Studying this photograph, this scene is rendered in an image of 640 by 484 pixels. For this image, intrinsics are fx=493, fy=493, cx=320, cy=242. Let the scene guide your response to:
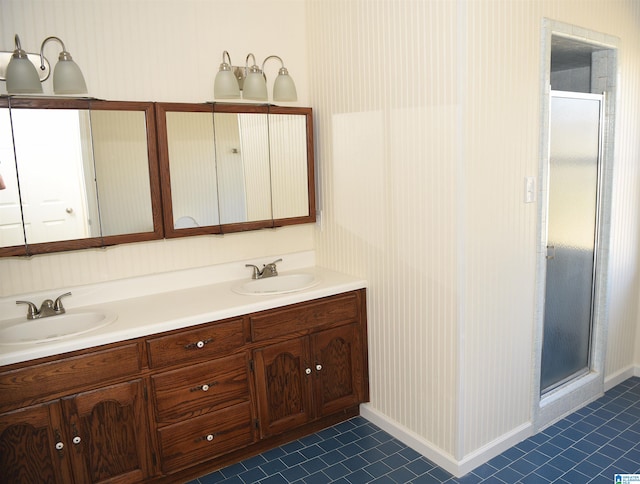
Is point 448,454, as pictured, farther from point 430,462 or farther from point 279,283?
point 279,283

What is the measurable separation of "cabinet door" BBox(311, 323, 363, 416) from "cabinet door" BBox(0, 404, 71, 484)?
1253 mm

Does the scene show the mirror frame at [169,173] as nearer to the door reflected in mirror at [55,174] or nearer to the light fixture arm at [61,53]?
the door reflected in mirror at [55,174]

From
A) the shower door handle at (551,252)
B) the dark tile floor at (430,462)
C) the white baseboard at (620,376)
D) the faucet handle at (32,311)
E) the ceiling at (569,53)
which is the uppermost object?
the ceiling at (569,53)

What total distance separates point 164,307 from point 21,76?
1.19 metres

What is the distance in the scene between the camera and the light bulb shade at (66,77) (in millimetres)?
2193

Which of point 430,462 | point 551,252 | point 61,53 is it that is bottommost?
point 430,462

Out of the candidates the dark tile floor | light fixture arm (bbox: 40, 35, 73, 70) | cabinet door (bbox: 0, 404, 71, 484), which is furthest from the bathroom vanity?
light fixture arm (bbox: 40, 35, 73, 70)

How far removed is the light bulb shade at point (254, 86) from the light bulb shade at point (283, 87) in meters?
0.11

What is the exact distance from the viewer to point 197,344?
231 centimetres

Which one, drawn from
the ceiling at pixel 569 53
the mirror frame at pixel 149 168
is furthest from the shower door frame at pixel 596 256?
the mirror frame at pixel 149 168

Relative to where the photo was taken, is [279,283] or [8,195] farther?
[279,283]

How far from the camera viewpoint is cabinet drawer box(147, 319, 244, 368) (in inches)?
87.4

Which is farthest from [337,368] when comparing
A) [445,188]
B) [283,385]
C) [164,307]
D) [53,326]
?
[53,326]

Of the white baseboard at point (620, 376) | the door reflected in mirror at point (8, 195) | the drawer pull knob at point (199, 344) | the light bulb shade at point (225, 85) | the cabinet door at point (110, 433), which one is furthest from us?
the white baseboard at point (620, 376)
